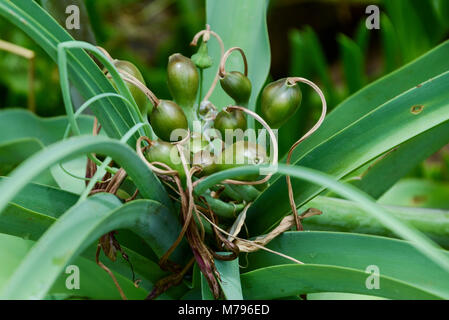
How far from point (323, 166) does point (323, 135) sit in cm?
11

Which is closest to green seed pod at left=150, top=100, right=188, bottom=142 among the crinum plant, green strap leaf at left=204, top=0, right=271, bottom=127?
the crinum plant

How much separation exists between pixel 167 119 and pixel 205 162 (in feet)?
0.18

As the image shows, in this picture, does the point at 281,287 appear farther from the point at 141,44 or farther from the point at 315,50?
the point at 141,44

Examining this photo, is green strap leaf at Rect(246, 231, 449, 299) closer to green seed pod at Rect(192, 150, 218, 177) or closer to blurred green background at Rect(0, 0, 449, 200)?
green seed pod at Rect(192, 150, 218, 177)

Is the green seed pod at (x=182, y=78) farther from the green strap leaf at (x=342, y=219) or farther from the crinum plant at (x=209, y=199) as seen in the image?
the green strap leaf at (x=342, y=219)

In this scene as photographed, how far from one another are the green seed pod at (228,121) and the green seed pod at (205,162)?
4cm

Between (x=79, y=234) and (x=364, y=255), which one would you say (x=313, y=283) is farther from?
(x=79, y=234)

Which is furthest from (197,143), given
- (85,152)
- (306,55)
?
(306,55)

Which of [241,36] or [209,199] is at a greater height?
[241,36]

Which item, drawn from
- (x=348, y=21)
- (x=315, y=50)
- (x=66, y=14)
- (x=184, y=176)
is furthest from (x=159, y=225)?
(x=348, y=21)

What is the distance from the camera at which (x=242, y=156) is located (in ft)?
1.34

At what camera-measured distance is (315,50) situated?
1.15m

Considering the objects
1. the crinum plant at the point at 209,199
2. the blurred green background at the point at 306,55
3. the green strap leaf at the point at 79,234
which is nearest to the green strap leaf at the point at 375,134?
the crinum plant at the point at 209,199

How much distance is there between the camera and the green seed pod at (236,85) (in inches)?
18.6
